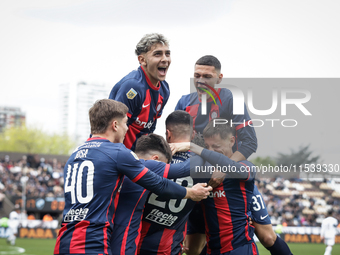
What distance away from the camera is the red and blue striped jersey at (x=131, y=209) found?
4.01m

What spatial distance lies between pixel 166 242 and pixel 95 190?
4.38ft

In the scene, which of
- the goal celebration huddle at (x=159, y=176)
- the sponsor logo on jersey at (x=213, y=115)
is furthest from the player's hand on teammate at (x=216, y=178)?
the sponsor logo on jersey at (x=213, y=115)

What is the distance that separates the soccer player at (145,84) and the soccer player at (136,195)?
78 centimetres

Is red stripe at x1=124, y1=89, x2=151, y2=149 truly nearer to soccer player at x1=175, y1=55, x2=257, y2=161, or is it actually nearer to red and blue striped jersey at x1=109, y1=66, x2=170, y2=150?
red and blue striped jersey at x1=109, y1=66, x2=170, y2=150

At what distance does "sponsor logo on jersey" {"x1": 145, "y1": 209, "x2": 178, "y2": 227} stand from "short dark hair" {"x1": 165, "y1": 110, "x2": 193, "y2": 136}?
3.14 ft

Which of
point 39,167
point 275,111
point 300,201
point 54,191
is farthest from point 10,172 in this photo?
point 275,111

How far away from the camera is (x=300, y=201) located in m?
31.7

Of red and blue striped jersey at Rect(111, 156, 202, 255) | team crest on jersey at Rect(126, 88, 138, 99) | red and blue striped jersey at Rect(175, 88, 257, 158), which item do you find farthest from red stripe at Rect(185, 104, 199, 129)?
red and blue striped jersey at Rect(111, 156, 202, 255)

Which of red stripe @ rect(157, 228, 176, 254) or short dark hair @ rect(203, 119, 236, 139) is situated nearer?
red stripe @ rect(157, 228, 176, 254)

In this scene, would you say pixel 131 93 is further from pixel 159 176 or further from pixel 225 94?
pixel 159 176

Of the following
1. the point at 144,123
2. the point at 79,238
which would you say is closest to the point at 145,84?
the point at 144,123

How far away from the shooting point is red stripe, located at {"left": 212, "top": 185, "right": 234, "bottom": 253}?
4898 mm

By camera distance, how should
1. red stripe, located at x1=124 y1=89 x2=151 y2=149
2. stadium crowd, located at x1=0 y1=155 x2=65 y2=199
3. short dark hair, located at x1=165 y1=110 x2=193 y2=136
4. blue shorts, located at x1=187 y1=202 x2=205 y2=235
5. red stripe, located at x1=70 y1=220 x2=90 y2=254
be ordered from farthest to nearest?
stadium crowd, located at x1=0 y1=155 x2=65 y2=199, blue shorts, located at x1=187 y1=202 x2=205 y2=235, red stripe, located at x1=124 y1=89 x2=151 y2=149, short dark hair, located at x1=165 y1=110 x2=193 y2=136, red stripe, located at x1=70 y1=220 x2=90 y2=254

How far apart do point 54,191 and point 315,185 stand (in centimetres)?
2094
